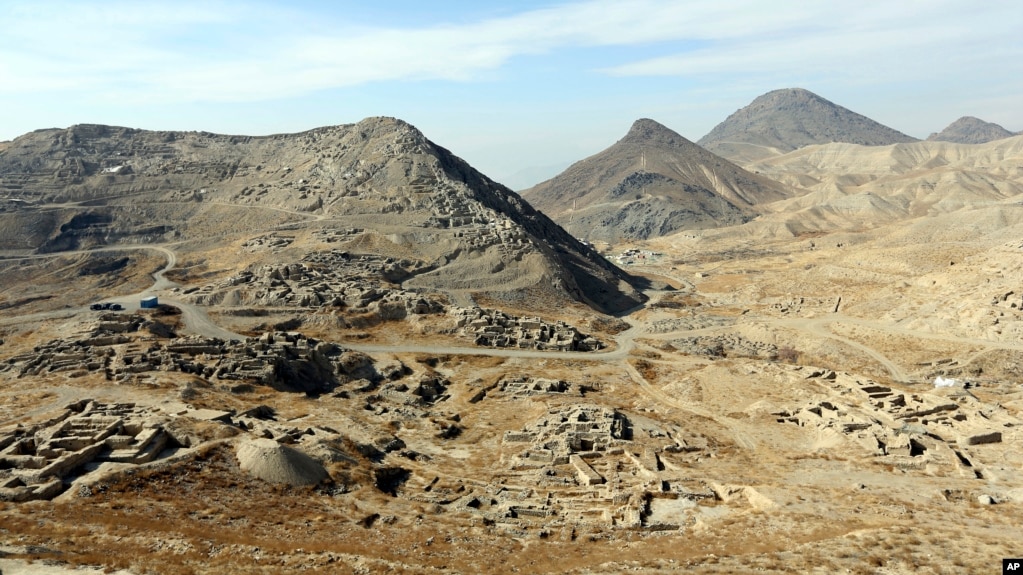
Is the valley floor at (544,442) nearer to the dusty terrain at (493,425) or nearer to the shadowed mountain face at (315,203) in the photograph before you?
the dusty terrain at (493,425)

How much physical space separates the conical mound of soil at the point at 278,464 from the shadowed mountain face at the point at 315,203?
58057 mm

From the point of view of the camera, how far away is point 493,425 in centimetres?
4984

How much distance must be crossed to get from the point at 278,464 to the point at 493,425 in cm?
1995

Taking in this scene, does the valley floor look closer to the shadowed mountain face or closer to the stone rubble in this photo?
the stone rubble

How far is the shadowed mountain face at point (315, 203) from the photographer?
10275cm

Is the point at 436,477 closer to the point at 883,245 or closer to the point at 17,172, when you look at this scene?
the point at 883,245

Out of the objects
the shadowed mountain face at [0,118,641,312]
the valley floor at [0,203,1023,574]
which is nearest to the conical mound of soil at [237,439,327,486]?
the valley floor at [0,203,1023,574]

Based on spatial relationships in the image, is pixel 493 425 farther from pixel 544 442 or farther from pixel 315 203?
pixel 315 203

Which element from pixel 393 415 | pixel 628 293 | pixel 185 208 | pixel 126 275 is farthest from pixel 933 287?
pixel 185 208

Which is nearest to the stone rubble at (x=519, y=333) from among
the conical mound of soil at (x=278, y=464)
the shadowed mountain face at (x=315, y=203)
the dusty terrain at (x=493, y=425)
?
the dusty terrain at (x=493, y=425)

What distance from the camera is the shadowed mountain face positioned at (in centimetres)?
10275

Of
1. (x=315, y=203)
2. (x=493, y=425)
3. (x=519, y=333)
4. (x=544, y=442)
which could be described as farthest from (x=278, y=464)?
(x=315, y=203)

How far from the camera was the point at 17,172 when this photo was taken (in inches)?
5792

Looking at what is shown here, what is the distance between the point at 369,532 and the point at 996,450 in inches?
1465
